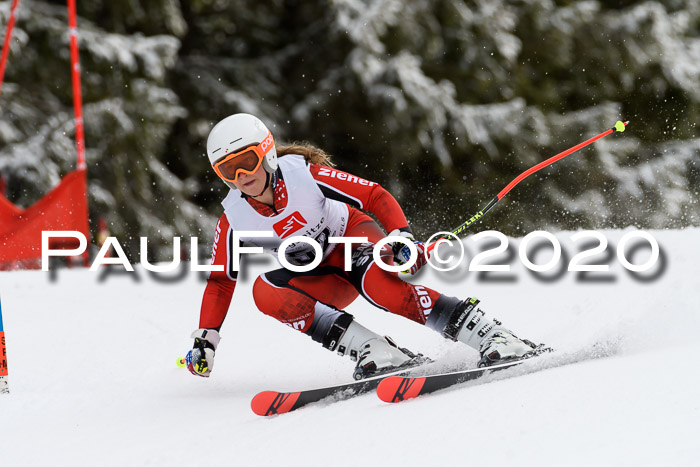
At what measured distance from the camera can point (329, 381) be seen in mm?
4176

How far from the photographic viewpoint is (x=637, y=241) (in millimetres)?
5312

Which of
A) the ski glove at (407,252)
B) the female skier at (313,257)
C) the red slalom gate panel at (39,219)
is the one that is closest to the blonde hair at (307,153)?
the female skier at (313,257)

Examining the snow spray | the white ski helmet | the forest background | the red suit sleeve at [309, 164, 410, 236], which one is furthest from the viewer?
the forest background

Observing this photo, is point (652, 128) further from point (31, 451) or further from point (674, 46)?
point (31, 451)

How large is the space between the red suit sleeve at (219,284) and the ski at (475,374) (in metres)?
0.91

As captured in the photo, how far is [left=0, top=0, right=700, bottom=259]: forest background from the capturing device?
10.3m

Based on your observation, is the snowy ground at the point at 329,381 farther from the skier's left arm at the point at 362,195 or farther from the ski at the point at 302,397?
the skier's left arm at the point at 362,195

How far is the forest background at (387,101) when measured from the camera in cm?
1027

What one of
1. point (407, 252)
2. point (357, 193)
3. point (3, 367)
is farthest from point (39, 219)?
point (407, 252)

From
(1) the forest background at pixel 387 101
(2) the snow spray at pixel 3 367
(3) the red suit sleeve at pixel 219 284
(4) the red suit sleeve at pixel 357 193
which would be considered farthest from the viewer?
(1) the forest background at pixel 387 101

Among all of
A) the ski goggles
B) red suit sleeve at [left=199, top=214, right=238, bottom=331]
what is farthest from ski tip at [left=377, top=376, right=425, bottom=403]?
the ski goggles

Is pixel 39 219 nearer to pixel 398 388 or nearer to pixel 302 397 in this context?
pixel 302 397

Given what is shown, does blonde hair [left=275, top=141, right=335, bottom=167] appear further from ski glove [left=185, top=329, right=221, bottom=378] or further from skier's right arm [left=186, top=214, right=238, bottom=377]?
ski glove [left=185, top=329, right=221, bottom=378]

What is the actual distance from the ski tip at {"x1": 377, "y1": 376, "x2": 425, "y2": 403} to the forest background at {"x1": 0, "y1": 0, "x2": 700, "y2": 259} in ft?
19.6
